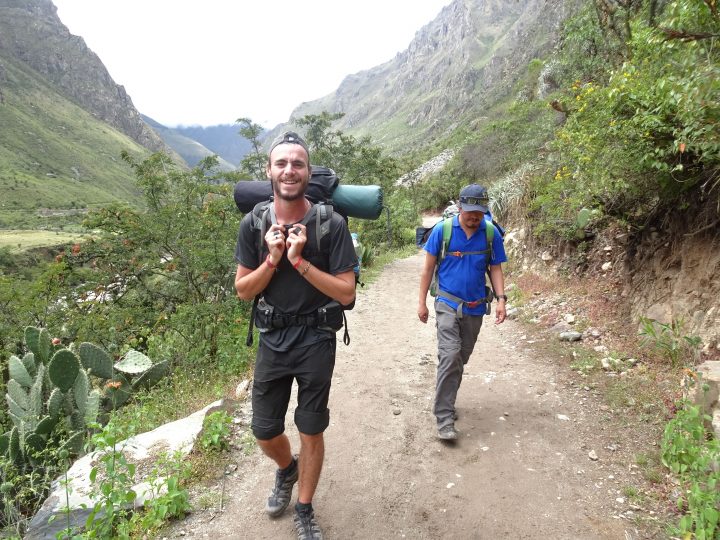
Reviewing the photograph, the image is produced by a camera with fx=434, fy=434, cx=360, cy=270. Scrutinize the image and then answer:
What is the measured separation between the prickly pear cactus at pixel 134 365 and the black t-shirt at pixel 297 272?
4.49 metres

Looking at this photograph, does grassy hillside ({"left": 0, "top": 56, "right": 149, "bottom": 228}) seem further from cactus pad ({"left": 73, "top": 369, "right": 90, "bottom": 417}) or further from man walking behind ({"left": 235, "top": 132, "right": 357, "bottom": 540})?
man walking behind ({"left": 235, "top": 132, "right": 357, "bottom": 540})

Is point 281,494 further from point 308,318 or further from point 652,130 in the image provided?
point 652,130

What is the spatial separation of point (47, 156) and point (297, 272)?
435 feet

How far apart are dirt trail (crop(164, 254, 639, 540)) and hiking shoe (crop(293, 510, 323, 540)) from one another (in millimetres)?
130

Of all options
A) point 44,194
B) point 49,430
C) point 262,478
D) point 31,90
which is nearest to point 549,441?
point 262,478

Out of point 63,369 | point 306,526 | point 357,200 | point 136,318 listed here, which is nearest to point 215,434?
point 306,526

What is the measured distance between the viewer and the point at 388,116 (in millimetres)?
194375

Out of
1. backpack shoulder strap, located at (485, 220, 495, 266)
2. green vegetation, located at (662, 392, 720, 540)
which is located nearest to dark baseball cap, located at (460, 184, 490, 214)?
backpack shoulder strap, located at (485, 220, 495, 266)

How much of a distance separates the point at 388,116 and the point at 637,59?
200822 millimetres

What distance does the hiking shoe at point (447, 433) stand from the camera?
12.3ft

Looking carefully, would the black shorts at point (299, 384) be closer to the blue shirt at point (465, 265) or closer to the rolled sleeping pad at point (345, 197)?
the rolled sleeping pad at point (345, 197)

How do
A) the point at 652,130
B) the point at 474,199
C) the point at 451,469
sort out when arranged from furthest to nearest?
the point at 652,130 → the point at 474,199 → the point at 451,469

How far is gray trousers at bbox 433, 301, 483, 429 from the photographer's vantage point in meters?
3.77

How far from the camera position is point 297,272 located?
240 cm
